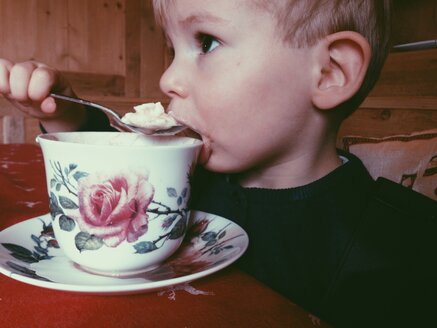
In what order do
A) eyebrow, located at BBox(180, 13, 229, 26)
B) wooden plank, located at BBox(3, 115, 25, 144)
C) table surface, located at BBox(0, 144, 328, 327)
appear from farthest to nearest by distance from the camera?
wooden plank, located at BBox(3, 115, 25, 144) → eyebrow, located at BBox(180, 13, 229, 26) → table surface, located at BBox(0, 144, 328, 327)

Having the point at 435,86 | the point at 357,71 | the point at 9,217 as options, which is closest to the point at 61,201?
the point at 9,217

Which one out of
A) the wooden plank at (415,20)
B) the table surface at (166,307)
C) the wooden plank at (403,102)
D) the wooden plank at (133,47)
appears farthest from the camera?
the wooden plank at (133,47)

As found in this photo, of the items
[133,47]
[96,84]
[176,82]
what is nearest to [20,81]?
[176,82]

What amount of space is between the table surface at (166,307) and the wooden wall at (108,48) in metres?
1.60

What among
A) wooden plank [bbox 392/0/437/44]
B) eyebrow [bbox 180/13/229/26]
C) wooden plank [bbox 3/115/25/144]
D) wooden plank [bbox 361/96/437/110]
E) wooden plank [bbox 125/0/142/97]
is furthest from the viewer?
wooden plank [bbox 125/0/142/97]

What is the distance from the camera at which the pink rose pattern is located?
0.40m

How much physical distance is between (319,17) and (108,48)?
2.81 metres

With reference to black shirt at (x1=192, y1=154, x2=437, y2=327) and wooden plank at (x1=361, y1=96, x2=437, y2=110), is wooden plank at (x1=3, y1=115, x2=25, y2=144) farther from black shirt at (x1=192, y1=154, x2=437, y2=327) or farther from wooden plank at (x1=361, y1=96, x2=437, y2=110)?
black shirt at (x1=192, y1=154, x2=437, y2=327)

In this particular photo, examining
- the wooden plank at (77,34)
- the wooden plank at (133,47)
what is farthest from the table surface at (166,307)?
the wooden plank at (133,47)

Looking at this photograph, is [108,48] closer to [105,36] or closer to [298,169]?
[105,36]

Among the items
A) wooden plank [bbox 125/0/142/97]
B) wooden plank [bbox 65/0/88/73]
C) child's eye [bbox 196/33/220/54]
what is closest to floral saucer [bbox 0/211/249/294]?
child's eye [bbox 196/33/220/54]

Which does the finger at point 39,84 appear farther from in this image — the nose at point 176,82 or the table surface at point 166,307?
the table surface at point 166,307

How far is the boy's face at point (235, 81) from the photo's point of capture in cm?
62

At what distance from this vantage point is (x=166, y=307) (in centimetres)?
35
